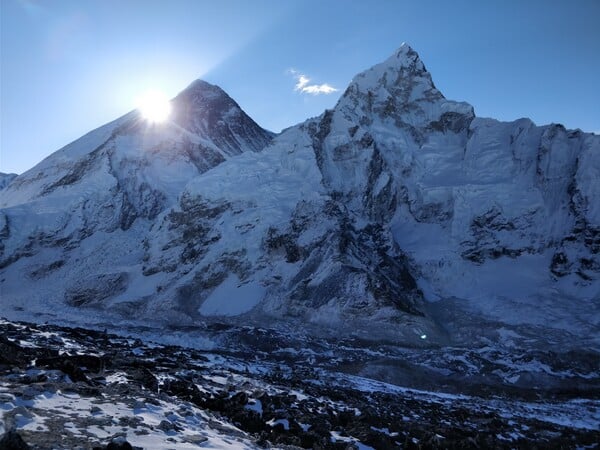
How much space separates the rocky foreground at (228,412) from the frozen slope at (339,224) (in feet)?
102

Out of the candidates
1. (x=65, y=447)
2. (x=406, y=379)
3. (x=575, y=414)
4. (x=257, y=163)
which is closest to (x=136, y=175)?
(x=257, y=163)

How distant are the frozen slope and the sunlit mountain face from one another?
1.14 ft

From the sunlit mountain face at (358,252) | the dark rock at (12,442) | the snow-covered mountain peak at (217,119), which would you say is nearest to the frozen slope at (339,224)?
the sunlit mountain face at (358,252)

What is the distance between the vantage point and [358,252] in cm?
8225

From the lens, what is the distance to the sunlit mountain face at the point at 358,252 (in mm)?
53312

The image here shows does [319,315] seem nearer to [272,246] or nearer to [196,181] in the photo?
[272,246]

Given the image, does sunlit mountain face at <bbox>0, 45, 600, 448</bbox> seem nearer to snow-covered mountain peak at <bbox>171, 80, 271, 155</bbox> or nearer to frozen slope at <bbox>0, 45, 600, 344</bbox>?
frozen slope at <bbox>0, 45, 600, 344</bbox>

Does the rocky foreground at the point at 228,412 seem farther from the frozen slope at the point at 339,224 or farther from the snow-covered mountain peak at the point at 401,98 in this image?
the snow-covered mountain peak at the point at 401,98

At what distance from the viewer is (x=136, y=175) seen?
11438 centimetres

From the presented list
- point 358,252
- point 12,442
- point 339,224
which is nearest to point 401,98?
point 339,224

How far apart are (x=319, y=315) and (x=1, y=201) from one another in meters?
92.8

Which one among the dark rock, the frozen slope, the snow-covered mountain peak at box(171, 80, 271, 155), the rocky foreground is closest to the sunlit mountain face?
the frozen slope

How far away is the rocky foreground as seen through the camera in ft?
41.2

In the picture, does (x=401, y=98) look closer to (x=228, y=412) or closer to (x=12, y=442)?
(x=228, y=412)
